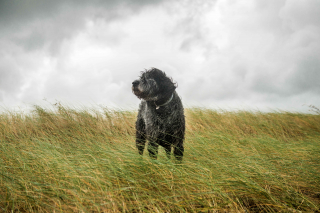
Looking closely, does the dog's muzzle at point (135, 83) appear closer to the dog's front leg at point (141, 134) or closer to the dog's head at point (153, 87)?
the dog's head at point (153, 87)

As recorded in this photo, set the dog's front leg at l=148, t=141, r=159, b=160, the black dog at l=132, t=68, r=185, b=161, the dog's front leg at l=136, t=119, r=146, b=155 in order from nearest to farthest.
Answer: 1. the dog's front leg at l=148, t=141, r=159, b=160
2. the black dog at l=132, t=68, r=185, b=161
3. the dog's front leg at l=136, t=119, r=146, b=155

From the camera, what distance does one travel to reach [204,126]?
7.81m

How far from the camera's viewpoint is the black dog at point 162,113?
11.7 feet

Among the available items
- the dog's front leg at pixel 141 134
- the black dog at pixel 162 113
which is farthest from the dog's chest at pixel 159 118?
the dog's front leg at pixel 141 134

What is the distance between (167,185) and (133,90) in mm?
2032

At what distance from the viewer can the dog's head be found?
3.58m

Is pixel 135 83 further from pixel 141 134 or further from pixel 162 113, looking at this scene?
pixel 141 134

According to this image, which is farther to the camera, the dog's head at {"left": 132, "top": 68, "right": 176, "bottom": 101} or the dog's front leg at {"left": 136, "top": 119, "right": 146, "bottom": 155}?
the dog's front leg at {"left": 136, "top": 119, "right": 146, "bottom": 155}

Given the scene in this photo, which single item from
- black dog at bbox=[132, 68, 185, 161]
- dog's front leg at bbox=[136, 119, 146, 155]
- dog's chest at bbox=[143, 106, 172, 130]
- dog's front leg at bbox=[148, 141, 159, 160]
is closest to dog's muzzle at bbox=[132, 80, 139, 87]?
black dog at bbox=[132, 68, 185, 161]

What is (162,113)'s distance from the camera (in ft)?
11.9

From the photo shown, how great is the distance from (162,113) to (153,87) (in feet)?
1.76

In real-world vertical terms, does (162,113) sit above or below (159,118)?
above

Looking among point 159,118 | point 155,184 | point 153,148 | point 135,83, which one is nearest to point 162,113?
point 159,118

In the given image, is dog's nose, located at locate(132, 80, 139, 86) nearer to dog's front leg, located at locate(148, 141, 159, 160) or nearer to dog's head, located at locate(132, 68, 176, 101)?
dog's head, located at locate(132, 68, 176, 101)
